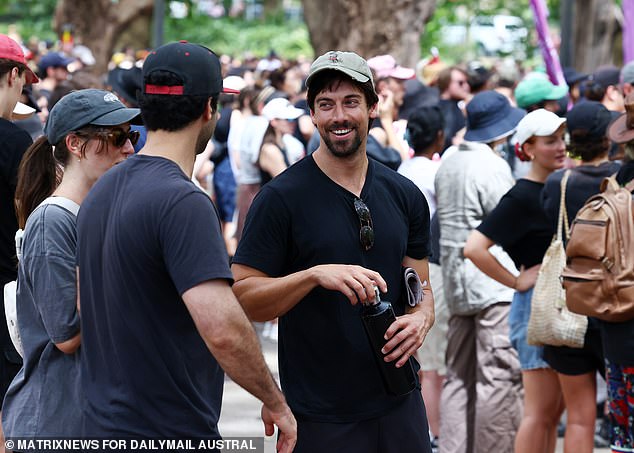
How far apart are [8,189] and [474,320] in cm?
284

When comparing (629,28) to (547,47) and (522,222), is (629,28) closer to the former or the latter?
(547,47)

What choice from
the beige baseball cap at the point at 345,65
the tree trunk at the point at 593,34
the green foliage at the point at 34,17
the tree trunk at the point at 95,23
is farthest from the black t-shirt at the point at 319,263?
the green foliage at the point at 34,17

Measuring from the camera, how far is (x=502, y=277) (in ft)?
20.0

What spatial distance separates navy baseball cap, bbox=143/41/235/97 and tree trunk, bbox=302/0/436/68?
39.3ft

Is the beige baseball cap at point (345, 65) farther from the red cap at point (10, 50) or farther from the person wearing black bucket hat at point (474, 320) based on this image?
the person wearing black bucket hat at point (474, 320)

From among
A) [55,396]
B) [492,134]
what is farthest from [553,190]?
[55,396]

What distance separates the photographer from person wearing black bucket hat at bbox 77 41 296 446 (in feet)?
10.4

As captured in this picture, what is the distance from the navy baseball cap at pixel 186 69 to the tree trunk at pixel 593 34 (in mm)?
17682

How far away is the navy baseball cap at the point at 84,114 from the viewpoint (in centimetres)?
395

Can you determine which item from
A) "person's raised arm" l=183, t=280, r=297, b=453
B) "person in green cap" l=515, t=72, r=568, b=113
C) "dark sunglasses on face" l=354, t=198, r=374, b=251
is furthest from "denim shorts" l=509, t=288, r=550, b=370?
"person's raised arm" l=183, t=280, r=297, b=453

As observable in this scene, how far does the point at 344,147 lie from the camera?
13.5 feet

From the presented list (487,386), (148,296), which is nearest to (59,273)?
(148,296)

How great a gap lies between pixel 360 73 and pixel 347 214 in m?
0.51

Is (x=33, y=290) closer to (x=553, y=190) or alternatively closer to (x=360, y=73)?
(x=360, y=73)
